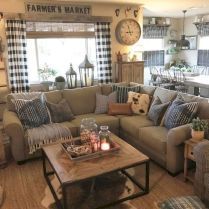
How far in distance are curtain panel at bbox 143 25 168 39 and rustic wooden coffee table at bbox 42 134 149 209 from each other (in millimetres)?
5644

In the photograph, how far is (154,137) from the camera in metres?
2.98

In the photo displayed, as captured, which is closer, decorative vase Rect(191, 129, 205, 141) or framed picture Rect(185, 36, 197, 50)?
decorative vase Rect(191, 129, 205, 141)

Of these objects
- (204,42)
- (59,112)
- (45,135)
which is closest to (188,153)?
(45,135)

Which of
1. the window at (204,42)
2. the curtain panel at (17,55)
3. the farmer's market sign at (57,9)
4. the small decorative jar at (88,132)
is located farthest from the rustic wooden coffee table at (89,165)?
the window at (204,42)

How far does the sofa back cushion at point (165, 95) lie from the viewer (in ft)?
11.5

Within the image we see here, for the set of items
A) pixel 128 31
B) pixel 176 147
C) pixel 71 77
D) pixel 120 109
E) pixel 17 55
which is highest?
pixel 128 31

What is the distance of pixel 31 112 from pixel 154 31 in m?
5.52

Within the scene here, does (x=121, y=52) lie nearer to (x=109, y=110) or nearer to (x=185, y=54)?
(x=109, y=110)

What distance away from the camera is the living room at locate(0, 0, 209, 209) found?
7.89ft

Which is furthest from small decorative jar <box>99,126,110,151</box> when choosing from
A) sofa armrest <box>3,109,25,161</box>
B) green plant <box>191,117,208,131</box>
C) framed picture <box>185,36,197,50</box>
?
framed picture <box>185,36,197,50</box>

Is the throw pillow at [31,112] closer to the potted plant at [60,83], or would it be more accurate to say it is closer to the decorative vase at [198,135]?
the potted plant at [60,83]

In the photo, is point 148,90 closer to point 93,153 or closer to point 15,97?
point 93,153

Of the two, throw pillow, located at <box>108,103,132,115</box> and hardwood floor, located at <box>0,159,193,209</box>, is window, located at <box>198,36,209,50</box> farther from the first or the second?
hardwood floor, located at <box>0,159,193,209</box>

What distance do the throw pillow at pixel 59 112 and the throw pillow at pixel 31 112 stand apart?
0.35 feet
